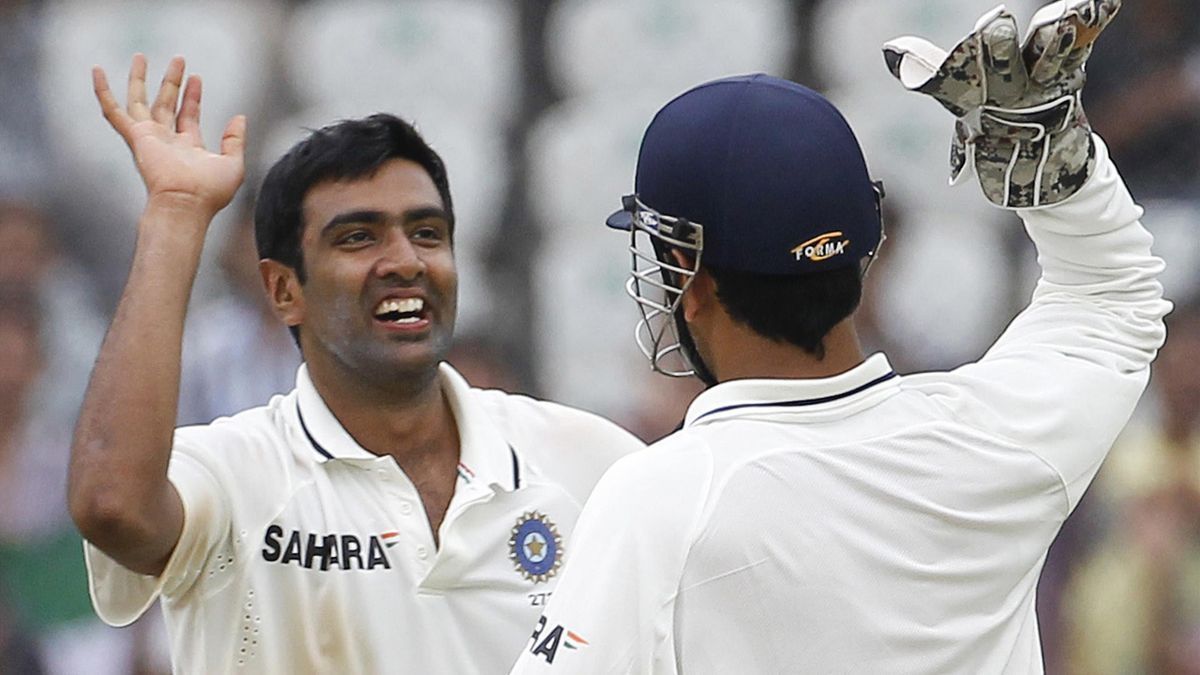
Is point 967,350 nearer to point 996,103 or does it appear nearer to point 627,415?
point 627,415

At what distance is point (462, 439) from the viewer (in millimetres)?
3154

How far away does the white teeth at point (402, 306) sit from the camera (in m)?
3.11

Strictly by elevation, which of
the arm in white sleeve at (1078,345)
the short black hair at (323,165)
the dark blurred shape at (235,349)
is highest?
the short black hair at (323,165)

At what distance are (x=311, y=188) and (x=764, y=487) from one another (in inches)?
46.4

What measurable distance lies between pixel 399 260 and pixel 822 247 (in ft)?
3.17

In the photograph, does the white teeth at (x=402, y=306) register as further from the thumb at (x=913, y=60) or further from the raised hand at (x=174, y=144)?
the thumb at (x=913, y=60)

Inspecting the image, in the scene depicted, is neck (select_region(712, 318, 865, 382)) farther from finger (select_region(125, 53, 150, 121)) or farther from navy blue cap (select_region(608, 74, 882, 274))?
finger (select_region(125, 53, 150, 121))

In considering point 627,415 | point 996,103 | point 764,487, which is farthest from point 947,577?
point 627,415

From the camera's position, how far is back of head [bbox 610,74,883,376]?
231 cm

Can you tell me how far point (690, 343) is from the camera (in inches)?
95.2

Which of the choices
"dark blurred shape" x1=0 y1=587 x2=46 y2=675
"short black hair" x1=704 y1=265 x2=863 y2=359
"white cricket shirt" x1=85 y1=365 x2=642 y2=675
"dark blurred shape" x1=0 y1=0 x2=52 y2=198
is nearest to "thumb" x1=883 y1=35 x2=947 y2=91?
"short black hair" x1=704 y1=265 x2=863 y2=359

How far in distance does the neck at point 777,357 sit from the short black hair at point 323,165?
976 mm

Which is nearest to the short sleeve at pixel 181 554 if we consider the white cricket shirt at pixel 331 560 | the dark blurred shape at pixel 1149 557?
the white cricket shirt at pixel 331 560

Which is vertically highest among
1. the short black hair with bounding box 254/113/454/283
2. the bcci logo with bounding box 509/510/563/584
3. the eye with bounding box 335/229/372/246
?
the short black hair with bounding box 254/113/454/283
